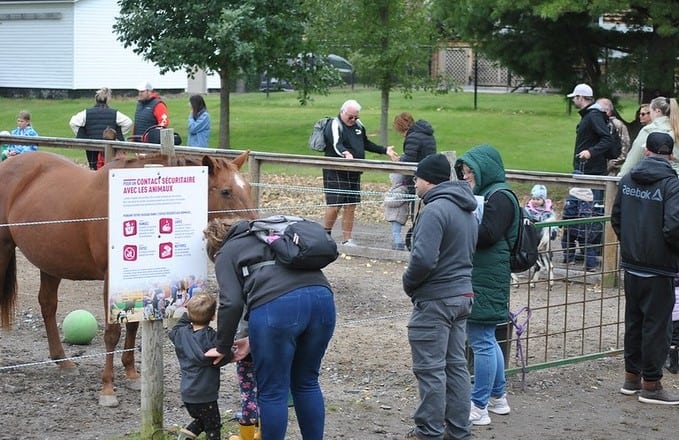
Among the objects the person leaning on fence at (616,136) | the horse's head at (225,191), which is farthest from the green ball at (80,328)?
the person leaning on fence at (616,136)

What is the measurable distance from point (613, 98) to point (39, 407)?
11.8m

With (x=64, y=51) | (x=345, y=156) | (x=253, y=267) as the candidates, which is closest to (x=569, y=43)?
(x=345, y=156)

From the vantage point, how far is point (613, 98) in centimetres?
1691

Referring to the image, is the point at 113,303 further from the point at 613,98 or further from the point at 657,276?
the point at 613,98

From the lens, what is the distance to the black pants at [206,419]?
6289mm

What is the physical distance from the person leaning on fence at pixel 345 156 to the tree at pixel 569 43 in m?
3.22

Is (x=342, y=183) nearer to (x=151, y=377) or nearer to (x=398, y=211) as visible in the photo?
(x=398, y=211)

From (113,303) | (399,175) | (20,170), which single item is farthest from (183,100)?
(113,303)

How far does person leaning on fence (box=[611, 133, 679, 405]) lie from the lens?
7.71 meters

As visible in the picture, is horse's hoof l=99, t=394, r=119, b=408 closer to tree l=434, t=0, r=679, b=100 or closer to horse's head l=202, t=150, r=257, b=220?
horse's head l=202, t=150, r=257, b=220

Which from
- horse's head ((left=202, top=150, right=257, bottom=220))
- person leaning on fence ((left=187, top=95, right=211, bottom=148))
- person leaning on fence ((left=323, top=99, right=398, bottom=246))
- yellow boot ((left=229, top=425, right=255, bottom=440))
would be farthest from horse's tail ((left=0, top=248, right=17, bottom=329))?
person leaning on fence ((left=187, top=95, right=211, bottom=148))

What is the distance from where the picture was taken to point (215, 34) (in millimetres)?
21969

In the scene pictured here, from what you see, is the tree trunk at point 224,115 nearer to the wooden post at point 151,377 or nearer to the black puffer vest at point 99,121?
the black puffer vest at point 99,121

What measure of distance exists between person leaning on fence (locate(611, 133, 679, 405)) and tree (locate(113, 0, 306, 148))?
14826 mm
